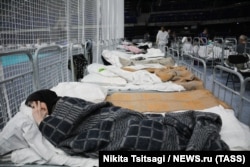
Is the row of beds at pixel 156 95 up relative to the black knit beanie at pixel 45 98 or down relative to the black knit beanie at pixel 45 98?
down

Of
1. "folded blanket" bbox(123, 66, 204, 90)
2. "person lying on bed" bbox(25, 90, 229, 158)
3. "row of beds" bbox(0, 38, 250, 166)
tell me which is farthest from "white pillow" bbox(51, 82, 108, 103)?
"folded blanket" bbox(123, 66, 204, 90)

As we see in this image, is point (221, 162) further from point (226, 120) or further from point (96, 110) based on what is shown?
point (96, 110)

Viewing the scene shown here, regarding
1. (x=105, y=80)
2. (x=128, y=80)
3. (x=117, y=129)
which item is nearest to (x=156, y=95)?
(x=128, y=80)

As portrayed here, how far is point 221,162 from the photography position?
1.17 metres

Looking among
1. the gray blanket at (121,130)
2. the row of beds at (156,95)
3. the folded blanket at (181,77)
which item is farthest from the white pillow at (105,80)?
the gray blanket at (121,130)

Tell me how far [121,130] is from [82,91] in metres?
0.93

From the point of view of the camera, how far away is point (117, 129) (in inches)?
53.6

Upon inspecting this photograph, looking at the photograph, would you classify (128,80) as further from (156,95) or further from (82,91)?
(82,91)

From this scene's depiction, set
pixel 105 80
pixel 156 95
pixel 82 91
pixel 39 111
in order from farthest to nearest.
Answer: pixel 105 80 → pixel 156 95 → pixel 82 91 → pixel 39 111

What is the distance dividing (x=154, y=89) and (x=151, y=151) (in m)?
1.45

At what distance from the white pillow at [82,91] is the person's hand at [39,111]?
0.52 m

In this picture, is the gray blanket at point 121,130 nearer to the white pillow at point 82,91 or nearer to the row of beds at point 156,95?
the row of beds at point 156,95

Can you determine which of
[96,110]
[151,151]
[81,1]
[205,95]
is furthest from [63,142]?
[81,1]

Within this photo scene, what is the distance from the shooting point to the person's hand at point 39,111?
5.00 ft
